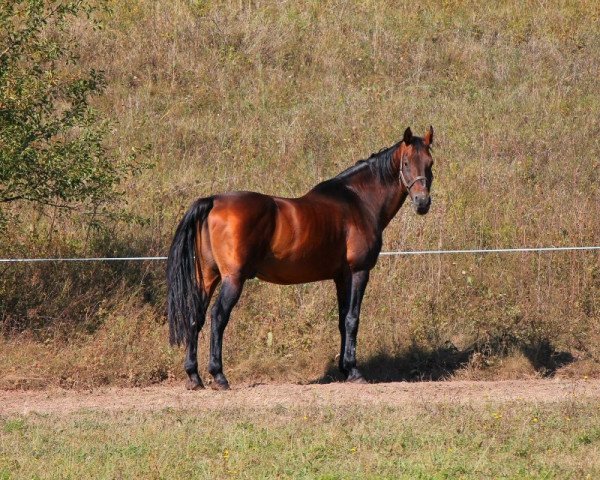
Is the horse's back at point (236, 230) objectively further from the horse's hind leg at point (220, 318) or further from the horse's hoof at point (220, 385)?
the horse's hoof at point (220, 385)

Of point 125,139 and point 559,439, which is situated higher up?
point 125,139

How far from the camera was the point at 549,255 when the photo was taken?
520 inches

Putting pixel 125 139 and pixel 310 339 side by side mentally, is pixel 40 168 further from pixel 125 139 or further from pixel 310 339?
pixel 125 139

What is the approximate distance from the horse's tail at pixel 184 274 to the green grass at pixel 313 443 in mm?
1425

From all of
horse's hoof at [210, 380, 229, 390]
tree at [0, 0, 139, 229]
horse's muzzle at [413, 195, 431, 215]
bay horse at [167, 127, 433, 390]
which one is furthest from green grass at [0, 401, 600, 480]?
tree at [0, 0, 139, 229]

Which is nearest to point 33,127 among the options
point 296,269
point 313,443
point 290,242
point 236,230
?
point 236,230

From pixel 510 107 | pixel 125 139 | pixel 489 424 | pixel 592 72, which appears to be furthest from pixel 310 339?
pixel 592 72

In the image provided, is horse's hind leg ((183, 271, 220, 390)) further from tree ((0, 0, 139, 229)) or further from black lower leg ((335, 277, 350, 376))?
tree ((0, 0, 139, 229))

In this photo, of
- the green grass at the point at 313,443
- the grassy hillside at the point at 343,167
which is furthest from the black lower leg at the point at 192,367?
the green grass at the point at 313,443

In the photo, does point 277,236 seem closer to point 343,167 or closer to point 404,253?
point 404,253

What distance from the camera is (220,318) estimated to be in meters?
10.3

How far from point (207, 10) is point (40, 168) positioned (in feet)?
32.8

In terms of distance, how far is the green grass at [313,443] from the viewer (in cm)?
694

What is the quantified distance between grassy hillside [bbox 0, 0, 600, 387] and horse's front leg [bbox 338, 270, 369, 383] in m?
0.66
